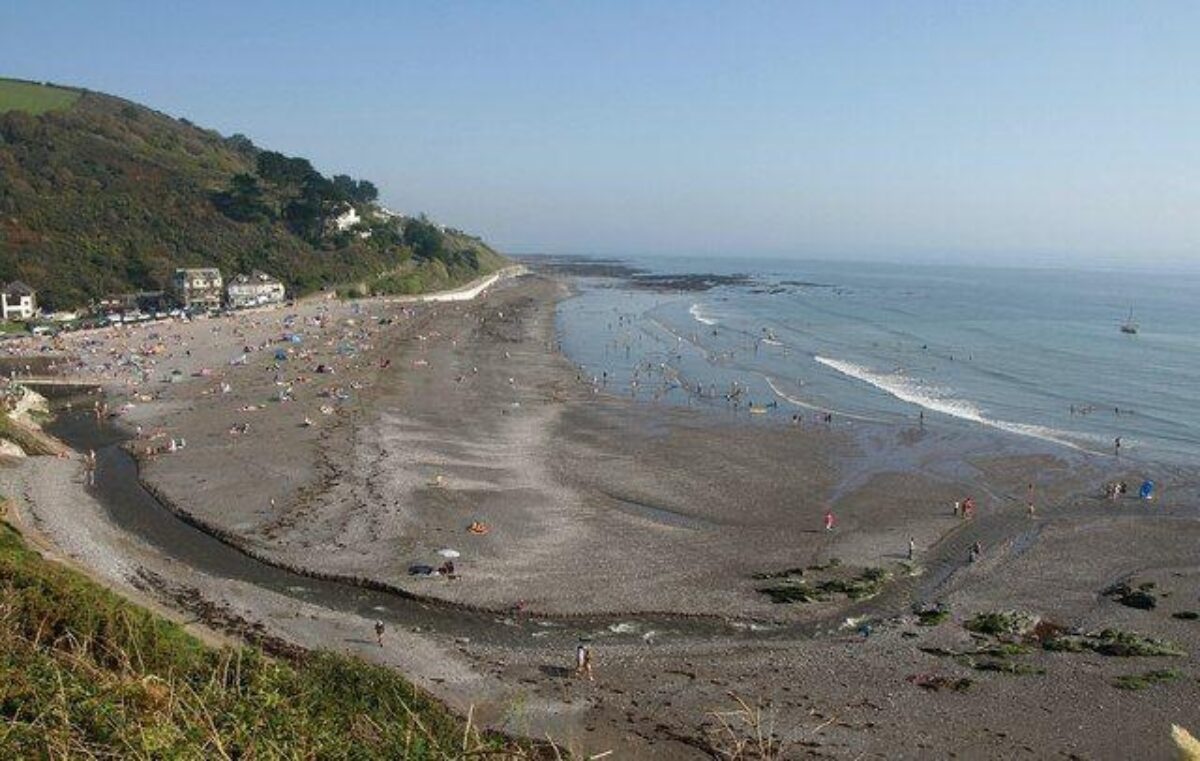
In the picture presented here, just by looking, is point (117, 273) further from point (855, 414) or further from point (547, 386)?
point (855, 414)

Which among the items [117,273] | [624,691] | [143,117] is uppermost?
[143,117]

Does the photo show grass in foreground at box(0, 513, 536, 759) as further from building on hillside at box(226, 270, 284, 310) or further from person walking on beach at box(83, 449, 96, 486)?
building on hillside at box(226, 270, 284, 310)

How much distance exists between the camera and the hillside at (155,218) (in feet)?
234

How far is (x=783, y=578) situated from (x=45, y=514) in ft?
64.0

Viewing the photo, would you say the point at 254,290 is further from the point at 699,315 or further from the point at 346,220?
the point at 699,315

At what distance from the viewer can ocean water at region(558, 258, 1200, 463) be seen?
4144 cm

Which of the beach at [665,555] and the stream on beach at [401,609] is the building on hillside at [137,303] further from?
the stream on beach at [401,609]

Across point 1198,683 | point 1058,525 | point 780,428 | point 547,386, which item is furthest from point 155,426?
point 1198,683

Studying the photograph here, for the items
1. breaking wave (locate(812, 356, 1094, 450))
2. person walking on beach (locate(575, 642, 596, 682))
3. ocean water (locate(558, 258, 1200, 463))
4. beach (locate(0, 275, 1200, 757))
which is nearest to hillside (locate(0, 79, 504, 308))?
ocean water (locate(558, 258, 1200, 463))

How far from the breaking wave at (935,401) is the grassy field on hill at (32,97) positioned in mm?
95351

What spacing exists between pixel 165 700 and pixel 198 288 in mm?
73008

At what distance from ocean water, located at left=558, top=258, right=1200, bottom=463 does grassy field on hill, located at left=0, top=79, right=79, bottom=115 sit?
67316 mm

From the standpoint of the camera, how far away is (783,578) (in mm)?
22359

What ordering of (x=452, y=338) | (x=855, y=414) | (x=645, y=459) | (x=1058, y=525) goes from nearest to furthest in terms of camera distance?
(x=1058, y=525), (x=645, y=459), (x=855, y=414), (x=452, y=338)
